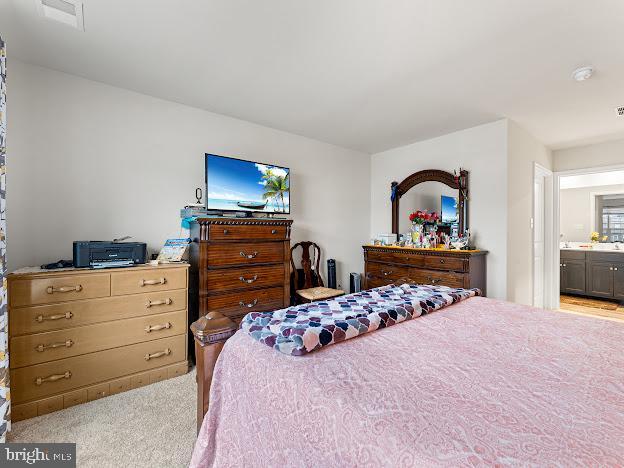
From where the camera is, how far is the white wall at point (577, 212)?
557cm

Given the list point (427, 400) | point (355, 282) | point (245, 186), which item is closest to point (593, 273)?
point (355, 282)

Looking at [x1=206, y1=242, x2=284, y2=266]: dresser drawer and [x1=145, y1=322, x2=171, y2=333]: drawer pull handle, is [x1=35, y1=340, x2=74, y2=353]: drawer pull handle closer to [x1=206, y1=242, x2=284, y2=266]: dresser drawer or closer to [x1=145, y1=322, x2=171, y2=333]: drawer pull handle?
[x1=145, y1=322, x2=171, y2=333]: drawer pull handle

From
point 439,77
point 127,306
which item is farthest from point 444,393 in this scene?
point 439,77

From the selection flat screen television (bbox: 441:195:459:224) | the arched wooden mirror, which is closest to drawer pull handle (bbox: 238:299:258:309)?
the arched wooden mirror

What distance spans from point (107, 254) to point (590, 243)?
301 inches

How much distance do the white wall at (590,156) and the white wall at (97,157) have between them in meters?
4.50

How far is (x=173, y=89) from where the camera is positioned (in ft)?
8.56

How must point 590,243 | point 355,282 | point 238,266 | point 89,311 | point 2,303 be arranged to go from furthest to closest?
1. point 590,243
2. point 355,282
3. point 238,266
4. point 89,311
5. point 2,303

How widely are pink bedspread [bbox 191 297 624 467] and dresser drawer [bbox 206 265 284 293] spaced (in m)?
1.38

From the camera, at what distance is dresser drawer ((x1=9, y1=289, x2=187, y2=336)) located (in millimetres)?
1835

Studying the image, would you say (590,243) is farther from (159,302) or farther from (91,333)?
(91,333)

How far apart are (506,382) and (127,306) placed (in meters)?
2.39

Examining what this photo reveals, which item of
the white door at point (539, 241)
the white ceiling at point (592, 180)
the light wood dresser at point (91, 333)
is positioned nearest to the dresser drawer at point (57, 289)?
the light wood dresser at point (91, 333)

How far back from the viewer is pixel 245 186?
120 inches
